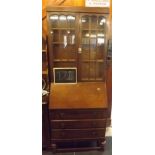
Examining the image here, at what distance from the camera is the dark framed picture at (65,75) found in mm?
2661

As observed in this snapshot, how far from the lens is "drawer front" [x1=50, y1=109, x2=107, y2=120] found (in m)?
2.50

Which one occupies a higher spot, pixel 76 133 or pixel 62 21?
pixel 62 21

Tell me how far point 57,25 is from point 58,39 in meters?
0.17

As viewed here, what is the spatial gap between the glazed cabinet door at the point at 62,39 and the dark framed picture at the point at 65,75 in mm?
50

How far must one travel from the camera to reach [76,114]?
8.31 ft

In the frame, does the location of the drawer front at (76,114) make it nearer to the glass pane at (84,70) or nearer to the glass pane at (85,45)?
the glass pane at (84,70)

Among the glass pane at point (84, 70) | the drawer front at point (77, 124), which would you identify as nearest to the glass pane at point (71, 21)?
the glass pane at point (84, 70)

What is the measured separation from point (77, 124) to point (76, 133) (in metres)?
0.11

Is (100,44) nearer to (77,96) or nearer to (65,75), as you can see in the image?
(65,75)

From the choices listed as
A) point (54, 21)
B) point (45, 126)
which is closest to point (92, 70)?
point (54, 21)

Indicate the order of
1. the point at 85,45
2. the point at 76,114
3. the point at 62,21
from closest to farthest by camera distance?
1. the point at 76,114
2. the point at 62,21
3. the point at 85,45
